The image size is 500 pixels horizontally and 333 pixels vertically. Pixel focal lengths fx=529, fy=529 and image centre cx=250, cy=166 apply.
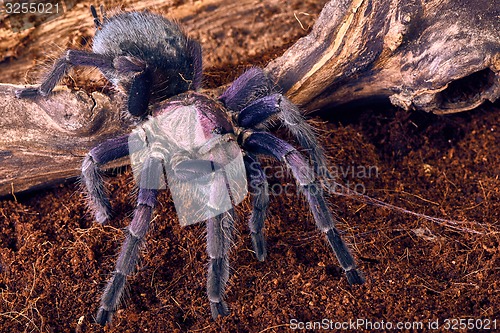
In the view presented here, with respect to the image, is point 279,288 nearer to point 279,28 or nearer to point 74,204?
point 74,204

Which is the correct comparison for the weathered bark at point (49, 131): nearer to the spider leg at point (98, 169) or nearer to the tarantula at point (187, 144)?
the tarantula at point (187, 144)

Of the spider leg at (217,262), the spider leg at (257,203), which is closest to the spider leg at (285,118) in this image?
the spider leg at (257,203)

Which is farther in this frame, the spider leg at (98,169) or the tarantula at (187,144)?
the spider leg at (98,169)

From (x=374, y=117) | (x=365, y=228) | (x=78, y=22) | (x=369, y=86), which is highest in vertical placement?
(x=78, y=22)

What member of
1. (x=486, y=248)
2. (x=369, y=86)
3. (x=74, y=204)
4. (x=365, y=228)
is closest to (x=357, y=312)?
(x=365, y=228)

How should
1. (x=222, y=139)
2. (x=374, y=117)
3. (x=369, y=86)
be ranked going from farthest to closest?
1. (x=374, y=117)
2. (x=369, y=86)
3. (x=222, y=139)

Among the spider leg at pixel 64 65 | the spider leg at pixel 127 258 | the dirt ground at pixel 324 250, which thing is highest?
the spider leg at pixel 64 65

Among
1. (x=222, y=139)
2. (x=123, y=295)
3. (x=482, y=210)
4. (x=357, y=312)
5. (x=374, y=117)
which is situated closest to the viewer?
(x=357, y=312)

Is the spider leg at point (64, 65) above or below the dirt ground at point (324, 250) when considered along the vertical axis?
above
